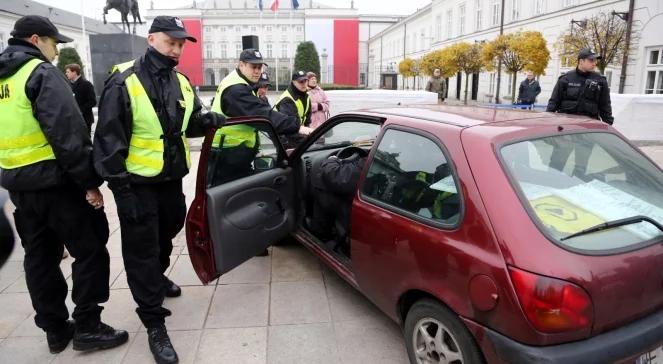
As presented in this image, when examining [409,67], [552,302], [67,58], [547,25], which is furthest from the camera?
[409,67]

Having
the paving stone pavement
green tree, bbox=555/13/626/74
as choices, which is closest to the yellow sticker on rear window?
the paving stone pavement

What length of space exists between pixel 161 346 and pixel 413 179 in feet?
5.74

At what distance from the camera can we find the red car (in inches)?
70.1

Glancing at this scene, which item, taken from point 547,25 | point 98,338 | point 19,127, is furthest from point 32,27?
point 547,25

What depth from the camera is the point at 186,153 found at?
9.15ft

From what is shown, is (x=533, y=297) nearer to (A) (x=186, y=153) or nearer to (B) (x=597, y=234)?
(B) (x=597, y=234)

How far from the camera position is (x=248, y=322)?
3.10m

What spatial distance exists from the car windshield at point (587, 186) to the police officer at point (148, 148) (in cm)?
181

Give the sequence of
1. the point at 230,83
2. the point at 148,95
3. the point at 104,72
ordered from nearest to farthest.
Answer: the point at 148,95 < the point at 230,83 < the point at 104,72

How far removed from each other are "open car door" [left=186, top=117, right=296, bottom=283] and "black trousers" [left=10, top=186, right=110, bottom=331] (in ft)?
1.82

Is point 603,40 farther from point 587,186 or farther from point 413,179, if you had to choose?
point 413,179

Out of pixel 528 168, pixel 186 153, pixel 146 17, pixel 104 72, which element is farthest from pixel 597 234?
pixel 146 17

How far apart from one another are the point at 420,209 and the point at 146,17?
74.3 m

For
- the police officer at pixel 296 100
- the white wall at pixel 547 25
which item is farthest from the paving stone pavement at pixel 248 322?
the white wall at pixel 547 25
